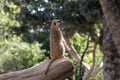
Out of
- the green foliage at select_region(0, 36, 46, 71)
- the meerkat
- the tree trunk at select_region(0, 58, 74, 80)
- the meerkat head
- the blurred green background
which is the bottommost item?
the green foliage at select_region(0, 36, 46, 71)

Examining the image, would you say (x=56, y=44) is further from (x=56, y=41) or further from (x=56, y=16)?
(x=56, y=16)

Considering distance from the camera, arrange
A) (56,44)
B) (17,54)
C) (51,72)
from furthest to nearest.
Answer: (17,54), (56,44), (51,72)

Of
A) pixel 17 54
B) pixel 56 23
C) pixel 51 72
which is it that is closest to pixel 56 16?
pixel 56 23

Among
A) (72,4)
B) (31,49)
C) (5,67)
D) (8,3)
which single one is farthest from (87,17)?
(31,49)

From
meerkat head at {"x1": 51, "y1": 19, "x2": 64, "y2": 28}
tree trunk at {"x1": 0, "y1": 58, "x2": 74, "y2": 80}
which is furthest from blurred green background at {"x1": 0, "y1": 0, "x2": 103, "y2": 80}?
tree trunk at {"x1": 0, "y1": 58, "x2": 74, "y2": 80}

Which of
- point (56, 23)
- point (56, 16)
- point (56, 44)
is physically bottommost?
point (56, 16)

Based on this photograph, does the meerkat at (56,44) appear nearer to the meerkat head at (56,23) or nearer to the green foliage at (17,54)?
the meerkat head at (56,23)

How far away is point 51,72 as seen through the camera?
16.7ft

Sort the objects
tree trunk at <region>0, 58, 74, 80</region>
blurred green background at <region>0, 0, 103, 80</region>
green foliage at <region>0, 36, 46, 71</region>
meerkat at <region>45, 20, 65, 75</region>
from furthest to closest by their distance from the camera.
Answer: green foliage at <region>0, 36, 46, 71</region>, blurred green background at <region>0, 0, 103, 80</region>, meerkat at <region>45, 20, 65, 75</region>, tree trunk at <region>0, 58, 74, 80</region>

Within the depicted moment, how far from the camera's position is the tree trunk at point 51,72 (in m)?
5.07

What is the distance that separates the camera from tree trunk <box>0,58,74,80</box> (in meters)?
5.07

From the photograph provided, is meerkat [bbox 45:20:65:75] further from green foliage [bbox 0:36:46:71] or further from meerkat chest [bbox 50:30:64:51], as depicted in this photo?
green foliage [bbox 0:36:46:71]

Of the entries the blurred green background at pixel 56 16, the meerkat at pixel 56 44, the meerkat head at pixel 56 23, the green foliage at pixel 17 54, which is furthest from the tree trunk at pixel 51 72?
the green foliage at pixel 17 54

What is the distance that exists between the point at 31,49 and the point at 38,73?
12.1 metres
